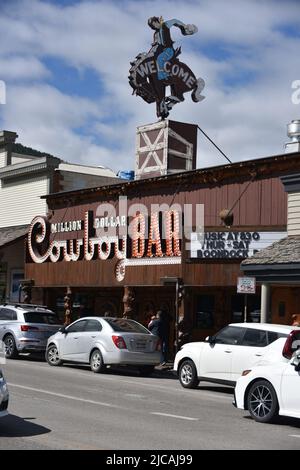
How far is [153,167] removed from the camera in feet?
104

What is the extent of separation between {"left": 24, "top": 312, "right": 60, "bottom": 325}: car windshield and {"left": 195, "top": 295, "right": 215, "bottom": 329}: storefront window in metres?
4.93

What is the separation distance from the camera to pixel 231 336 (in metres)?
17.3

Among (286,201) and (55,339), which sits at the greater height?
(286,201)

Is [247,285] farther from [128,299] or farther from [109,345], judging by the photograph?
[128,299]

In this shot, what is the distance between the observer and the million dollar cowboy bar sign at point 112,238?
26.6m

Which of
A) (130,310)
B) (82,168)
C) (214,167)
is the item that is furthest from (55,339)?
(82,168)

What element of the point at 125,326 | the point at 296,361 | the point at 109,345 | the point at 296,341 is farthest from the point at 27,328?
the point at 296,361

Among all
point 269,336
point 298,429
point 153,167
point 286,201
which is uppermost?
point 153,167

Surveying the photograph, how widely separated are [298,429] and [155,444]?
10.5 feet

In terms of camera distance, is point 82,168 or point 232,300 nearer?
point 232,300

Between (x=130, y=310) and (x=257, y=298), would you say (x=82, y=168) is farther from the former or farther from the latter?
(x=257, y=298)

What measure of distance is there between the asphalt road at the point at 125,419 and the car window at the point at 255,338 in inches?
51.3

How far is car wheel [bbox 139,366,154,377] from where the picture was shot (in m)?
21.8

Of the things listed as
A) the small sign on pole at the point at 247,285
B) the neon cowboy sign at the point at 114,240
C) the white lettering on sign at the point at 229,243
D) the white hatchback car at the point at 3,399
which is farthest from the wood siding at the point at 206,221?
the white hatchback car at the point at 3,399
